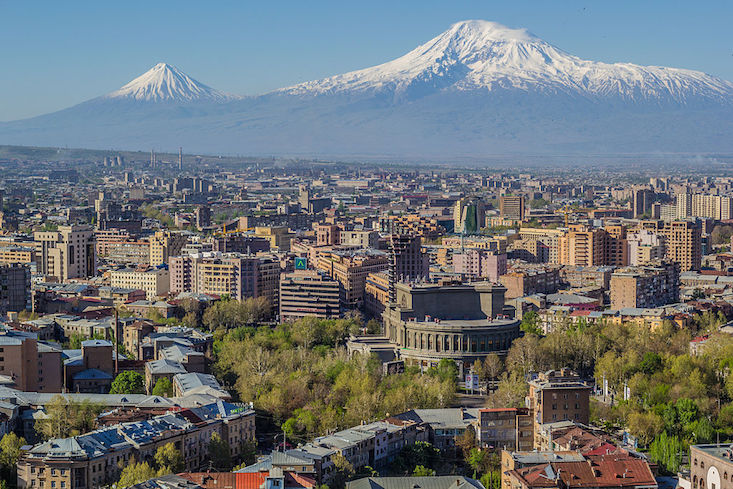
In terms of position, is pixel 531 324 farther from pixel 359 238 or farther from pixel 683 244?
pixel 359 238

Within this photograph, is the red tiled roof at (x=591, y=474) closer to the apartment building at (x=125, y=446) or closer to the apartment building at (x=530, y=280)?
the apartment building at (x=125, y=446)

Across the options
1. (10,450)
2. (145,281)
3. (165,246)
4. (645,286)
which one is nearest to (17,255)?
(165,246)

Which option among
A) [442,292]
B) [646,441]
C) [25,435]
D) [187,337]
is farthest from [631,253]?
[25,435]

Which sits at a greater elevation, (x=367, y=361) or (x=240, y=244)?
(x=240, y=244)

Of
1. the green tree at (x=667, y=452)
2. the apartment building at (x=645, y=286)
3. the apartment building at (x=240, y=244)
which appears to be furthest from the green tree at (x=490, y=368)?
the apartment building at (x=240, y=244)

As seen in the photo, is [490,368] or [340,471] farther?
[490,368]

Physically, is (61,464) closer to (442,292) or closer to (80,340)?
(80,340)

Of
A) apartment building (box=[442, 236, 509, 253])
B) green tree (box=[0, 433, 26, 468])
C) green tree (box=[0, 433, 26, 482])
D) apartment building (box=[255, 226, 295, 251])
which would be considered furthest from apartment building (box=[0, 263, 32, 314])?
apartment building (box=[255, 226, 295, 251])
